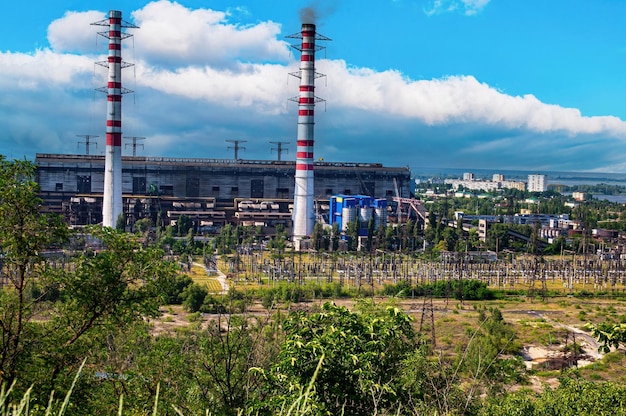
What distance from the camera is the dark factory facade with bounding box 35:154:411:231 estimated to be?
27.8m

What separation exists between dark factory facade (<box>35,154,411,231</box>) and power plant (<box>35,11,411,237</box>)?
4 cm

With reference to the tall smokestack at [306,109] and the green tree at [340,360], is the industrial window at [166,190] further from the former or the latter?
the green tree at [340,360]

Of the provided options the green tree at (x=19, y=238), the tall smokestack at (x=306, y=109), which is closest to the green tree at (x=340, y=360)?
the green tree at (x=19, y=238)

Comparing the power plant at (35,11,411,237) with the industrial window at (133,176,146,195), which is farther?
the industrial window at (133,176,146,195)

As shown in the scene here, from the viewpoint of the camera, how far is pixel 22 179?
12.0 feet

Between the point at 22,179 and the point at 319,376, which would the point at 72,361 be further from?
the point at 319,376

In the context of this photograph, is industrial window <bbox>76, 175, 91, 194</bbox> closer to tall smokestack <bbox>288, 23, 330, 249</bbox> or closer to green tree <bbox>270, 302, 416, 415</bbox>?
tall smokestack <bbox>288, 23, 330, 249</bbox>

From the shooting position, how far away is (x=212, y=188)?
98.0ft

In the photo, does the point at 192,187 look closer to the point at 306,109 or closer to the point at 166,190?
the point at 166,190

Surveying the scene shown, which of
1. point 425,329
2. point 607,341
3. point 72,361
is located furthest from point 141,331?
point 425,329

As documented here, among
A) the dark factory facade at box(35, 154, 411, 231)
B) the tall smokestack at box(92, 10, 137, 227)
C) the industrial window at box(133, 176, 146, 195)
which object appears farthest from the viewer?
the industrial window at box(133, 176, 146, 195)

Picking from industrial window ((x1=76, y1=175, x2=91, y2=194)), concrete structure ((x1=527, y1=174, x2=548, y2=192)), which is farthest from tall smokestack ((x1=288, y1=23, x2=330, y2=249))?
concrete structure ((x1=527, y1=174, x2=548, y2=192))

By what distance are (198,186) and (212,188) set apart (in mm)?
652

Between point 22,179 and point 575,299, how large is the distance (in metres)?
16.0
